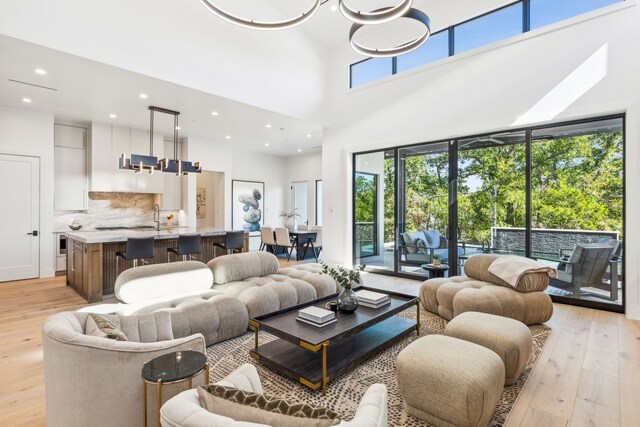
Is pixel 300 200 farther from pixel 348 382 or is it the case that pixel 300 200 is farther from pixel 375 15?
pixel 348 382

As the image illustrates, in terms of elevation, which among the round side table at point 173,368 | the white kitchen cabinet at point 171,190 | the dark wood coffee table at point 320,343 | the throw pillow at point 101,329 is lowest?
the dark wood coffee table at point 320,343

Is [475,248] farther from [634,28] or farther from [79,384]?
[79,384]

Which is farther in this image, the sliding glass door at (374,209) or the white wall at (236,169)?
the white wall at (236,169)

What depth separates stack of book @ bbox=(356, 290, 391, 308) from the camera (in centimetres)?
298

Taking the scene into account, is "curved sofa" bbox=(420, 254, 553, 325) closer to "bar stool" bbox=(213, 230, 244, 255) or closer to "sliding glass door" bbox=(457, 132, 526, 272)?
"sliding glass door" bbox=(457, 132, 526, 272)

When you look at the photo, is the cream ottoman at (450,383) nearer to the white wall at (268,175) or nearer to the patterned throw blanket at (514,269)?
the patterned throw blanket at (514,269)

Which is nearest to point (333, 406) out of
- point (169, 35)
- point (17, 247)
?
point (169, 35)

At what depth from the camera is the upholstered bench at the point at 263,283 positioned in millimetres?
3318

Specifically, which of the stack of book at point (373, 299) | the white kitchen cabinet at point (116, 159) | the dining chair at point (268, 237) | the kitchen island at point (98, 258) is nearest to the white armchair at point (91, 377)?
the stack of book at point (373, 299)

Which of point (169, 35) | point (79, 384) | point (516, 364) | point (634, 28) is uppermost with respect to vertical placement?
point (169, 35)

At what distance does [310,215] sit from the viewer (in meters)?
10.2

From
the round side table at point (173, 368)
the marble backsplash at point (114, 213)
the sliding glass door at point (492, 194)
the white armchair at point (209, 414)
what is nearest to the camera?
the white armchair at point (209, 414)

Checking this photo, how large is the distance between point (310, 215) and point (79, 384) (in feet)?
29.1

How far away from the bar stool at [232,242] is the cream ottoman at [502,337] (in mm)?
4385
